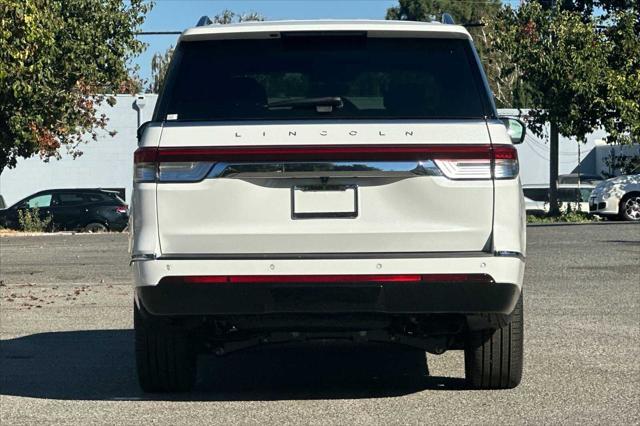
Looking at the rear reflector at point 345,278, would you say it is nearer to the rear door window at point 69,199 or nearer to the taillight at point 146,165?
the taillight at point 146,165

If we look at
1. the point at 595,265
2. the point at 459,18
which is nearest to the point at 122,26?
the point at 595,265

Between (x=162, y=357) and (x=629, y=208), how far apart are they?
2481 cm

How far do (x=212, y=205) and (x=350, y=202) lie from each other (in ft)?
2.27

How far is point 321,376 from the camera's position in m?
8.16

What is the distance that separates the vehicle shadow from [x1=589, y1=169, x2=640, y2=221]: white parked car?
22.0 metres

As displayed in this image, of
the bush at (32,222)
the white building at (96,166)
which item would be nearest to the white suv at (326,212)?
the bush at (32,222)

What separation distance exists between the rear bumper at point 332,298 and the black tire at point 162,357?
654mm

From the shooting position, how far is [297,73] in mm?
6645

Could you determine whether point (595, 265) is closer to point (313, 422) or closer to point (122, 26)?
point (313, 422)


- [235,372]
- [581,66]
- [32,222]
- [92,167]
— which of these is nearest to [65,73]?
[32,222]

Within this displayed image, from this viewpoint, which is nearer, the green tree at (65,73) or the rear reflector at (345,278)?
the rear reflector at (345,278)

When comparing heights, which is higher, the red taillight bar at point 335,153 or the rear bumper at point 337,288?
the red taillight bar at point 335,153

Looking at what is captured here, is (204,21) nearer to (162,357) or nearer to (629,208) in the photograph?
(162,357)

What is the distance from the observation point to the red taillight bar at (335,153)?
6207 mm
